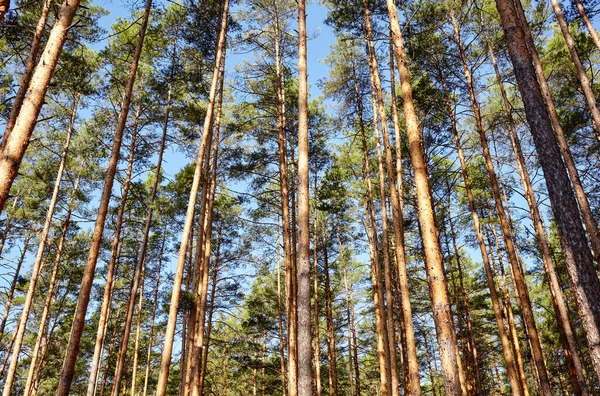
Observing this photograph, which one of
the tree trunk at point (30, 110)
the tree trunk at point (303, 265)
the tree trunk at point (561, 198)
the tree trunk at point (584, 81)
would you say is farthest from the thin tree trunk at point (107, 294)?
the tree trunk at point (584, 81)

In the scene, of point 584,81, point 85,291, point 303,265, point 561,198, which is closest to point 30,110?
point 85,291

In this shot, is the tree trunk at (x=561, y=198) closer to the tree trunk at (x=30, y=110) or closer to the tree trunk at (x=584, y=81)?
the tree trunk at (x=584, y=81)

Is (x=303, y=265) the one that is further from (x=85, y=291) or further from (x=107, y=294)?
(x=107, y=294)

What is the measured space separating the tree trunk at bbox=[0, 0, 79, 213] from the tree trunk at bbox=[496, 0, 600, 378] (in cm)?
721

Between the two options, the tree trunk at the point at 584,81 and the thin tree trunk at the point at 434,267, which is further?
the tree trunk at the point at 584,81

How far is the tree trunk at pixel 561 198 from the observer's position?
4.88 metres

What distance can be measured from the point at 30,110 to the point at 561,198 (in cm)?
743

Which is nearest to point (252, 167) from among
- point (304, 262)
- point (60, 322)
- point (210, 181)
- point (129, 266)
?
point (210, 181)

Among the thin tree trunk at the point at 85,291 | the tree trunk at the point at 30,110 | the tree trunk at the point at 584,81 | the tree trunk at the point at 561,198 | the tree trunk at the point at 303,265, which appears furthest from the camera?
the tree trunk at the point at 584,81

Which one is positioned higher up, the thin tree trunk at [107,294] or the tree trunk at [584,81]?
the tree trunk at [584,81]

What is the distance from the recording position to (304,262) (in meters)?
6.32

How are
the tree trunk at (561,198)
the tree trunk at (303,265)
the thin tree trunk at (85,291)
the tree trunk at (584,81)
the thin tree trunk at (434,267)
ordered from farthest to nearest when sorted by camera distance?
the tree trunk at (584,81) → the thin tree trunk at (85,291) → the tree trunk at (303,265) → the tree trunk at (561,198) → the thin tree trunk at (434,267)

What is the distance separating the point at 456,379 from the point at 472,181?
1250cm

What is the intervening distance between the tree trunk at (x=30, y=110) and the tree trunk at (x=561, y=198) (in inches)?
284
